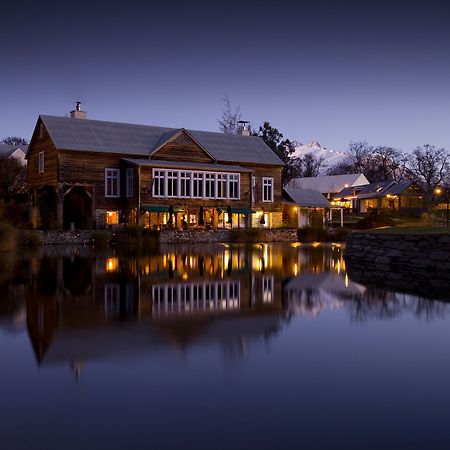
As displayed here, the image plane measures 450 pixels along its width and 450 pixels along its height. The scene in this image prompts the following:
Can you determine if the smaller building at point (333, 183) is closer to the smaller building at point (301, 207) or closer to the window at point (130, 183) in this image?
the smaller building at point (301, 207)

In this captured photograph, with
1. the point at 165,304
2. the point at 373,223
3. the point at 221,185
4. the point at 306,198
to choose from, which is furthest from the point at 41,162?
the point at 165,304

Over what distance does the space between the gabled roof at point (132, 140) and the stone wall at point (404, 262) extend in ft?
89.1

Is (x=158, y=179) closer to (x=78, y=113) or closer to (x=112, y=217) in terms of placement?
(x=112, y=217)

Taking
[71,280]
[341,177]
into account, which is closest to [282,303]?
[71,280]

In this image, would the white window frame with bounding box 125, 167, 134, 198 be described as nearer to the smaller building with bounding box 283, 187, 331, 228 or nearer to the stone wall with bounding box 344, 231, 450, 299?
the smaller building with bounding box 283, 187, 331, 228

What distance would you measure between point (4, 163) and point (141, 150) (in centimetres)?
1265

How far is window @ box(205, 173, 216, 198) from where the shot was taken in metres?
50.3

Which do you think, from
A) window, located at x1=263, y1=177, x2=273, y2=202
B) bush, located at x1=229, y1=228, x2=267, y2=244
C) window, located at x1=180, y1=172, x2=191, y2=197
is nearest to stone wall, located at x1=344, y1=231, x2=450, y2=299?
bush, located at x1=229, y1=228, x2=267, y2=244

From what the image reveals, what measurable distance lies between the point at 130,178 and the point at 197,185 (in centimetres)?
545

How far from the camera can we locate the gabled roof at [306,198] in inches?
2345

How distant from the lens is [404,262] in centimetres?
2272

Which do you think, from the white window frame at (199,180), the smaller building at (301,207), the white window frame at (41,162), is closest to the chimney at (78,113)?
the white window frame at (41,162)

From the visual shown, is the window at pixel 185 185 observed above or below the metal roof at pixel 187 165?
below

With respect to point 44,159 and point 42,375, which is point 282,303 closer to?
point 42,375
